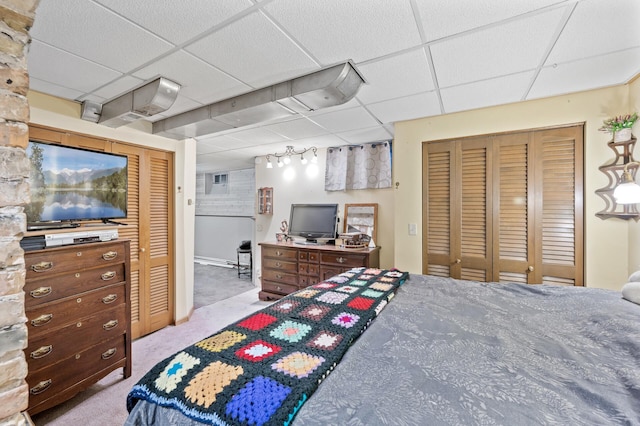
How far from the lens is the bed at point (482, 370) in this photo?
0.73 metres

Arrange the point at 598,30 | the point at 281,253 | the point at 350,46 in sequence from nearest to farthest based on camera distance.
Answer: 1. the point at 598,30
2. the point at 350,46
3. the point at 281,253

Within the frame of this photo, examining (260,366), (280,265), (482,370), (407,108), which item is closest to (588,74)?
(407,108)

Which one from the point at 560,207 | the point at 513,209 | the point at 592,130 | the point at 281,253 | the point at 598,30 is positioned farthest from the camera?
the point at 281,253

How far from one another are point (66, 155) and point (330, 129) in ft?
8.51

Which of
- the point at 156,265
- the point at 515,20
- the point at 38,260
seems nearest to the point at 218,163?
the point at 156,265

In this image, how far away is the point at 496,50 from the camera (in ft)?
5.57

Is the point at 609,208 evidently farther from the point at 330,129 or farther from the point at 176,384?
the point at 176,384

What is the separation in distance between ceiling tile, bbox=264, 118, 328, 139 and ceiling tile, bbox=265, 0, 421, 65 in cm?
134

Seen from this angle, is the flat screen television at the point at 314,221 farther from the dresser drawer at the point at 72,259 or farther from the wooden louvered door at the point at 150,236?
the dresser drawer at the point at 72,259

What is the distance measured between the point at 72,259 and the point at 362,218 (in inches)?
129

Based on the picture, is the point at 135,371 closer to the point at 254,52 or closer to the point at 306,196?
the point at 254,52

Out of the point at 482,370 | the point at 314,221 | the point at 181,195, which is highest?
the point at 181,195

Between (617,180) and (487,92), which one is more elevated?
(487,92)

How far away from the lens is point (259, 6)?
1332 mm
